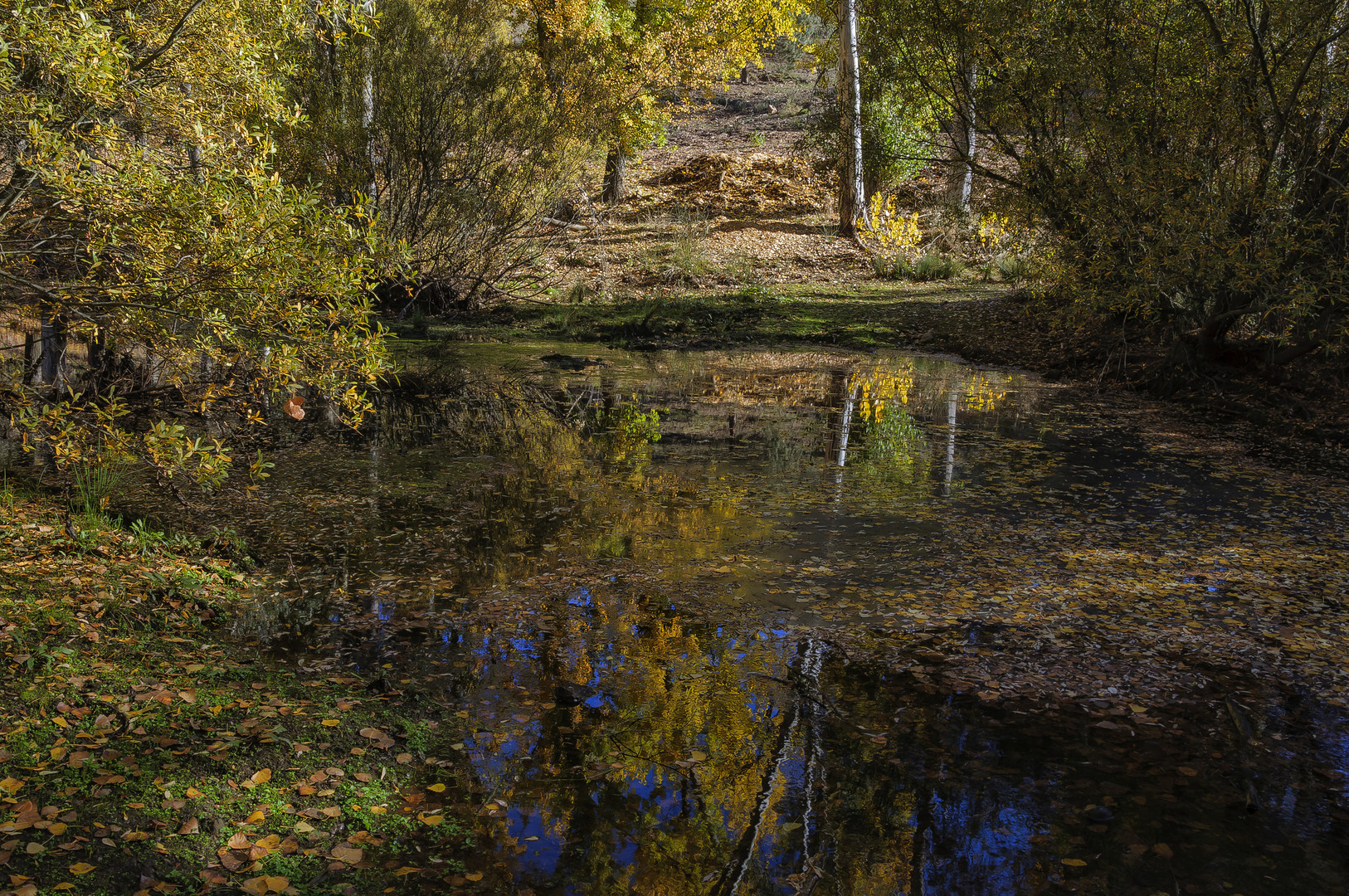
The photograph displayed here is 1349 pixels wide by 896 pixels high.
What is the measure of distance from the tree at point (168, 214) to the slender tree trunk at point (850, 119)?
17545 mm

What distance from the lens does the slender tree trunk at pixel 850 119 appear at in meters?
22.1

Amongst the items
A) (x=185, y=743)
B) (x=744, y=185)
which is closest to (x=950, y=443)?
(x=185, y=743)

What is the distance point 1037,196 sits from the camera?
44.5 ft

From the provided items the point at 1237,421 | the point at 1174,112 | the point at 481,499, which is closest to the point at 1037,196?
the point at 1174,112

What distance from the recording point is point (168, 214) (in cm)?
482

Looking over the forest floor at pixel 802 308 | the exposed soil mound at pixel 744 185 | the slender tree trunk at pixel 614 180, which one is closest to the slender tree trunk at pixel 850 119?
the forest floor at pixel 802 308

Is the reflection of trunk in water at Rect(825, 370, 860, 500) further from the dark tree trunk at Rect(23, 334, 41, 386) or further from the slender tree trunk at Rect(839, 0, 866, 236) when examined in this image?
the slender tree trunk at Rect(839, 0, 866, 236)

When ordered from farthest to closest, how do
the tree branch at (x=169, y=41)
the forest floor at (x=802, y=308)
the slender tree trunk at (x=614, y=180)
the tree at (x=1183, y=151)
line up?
the slender tree trunk at (x=614, y=180), the forest floor at (x=802, y=308), the tree at (x=1183, y=151), the tree branch at (x=169, y=41)

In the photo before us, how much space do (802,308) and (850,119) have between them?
550cm

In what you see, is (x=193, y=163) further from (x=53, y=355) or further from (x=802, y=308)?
(x=802, y=308)

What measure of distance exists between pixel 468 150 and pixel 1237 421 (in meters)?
12.1

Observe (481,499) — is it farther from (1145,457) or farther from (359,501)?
(1145,457)

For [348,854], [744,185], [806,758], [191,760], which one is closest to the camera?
[348,854]

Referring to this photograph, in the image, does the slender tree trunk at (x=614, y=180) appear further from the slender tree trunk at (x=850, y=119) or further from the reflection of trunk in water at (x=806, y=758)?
the reflection of trunk in water at (x=806, y=758)
